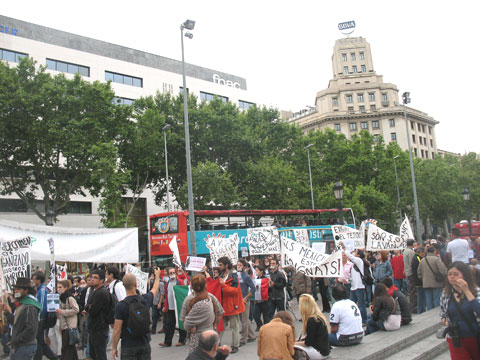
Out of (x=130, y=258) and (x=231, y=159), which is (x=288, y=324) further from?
(x=231, y=159)

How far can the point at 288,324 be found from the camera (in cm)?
568

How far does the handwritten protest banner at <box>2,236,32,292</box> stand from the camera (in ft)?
25.1

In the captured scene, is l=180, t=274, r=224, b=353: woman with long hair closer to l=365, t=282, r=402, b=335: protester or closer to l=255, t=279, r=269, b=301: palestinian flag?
l=365, t=282, r=402, b=335: protester

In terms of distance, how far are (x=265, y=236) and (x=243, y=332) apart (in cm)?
575

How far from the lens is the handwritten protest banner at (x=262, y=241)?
15.0 metres

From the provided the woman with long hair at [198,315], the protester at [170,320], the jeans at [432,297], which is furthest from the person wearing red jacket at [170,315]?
the jeans at [432,297]

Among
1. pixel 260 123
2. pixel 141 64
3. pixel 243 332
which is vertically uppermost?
pixel 141 64

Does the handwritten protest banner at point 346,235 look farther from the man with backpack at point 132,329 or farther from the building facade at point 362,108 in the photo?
the building facade at point 362,108

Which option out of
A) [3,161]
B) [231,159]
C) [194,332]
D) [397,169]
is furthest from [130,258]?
[397,169]

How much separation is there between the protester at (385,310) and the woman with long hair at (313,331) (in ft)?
7.77

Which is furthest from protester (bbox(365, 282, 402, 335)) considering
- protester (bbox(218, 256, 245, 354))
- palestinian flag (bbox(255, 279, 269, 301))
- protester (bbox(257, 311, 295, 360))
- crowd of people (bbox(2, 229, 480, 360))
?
protester (bbox(257, 311, 295, 360))

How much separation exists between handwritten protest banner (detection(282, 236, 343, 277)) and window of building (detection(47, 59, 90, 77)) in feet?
112

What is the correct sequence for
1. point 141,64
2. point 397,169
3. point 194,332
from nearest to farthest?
point 194,332
point 141,64
point 397,169

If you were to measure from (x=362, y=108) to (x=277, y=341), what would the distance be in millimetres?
80017
